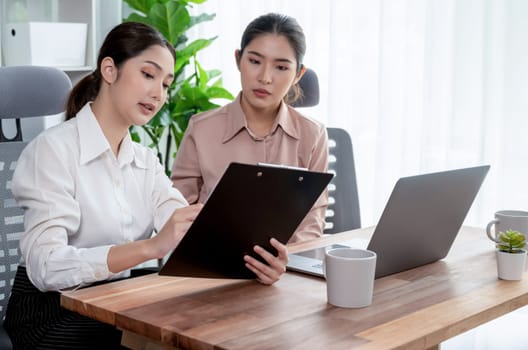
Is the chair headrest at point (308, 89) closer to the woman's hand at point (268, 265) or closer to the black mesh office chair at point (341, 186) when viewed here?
the black mesh office chair at point (341, 186)

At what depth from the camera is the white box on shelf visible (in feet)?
10.5

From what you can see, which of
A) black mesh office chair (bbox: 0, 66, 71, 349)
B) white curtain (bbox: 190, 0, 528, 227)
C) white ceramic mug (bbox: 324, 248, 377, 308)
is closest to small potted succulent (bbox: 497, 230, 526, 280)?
white ceramic mug (bbox: 324, 248, 377, 308)

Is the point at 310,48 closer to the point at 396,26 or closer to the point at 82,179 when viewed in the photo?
the point at 396,26

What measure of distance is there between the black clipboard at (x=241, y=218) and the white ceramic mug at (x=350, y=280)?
140 millimetres


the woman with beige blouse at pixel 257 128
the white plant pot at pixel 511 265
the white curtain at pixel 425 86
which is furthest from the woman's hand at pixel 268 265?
→ the white curtain at pixel 425 86

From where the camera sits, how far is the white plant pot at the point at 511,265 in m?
1.45

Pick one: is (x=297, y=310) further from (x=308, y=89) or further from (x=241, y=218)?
(x=308, y=89)

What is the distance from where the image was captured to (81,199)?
5.17 feet

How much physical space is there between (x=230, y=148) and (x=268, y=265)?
80 centimetres

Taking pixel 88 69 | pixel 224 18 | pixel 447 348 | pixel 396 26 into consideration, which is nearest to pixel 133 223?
pixel 447 348

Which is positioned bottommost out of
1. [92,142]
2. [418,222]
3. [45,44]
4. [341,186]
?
[341,186]

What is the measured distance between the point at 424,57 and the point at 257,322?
1.98 m

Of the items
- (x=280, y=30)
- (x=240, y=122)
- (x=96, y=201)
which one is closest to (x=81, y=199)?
(x=96, y=201)

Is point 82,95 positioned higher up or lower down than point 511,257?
higher up
